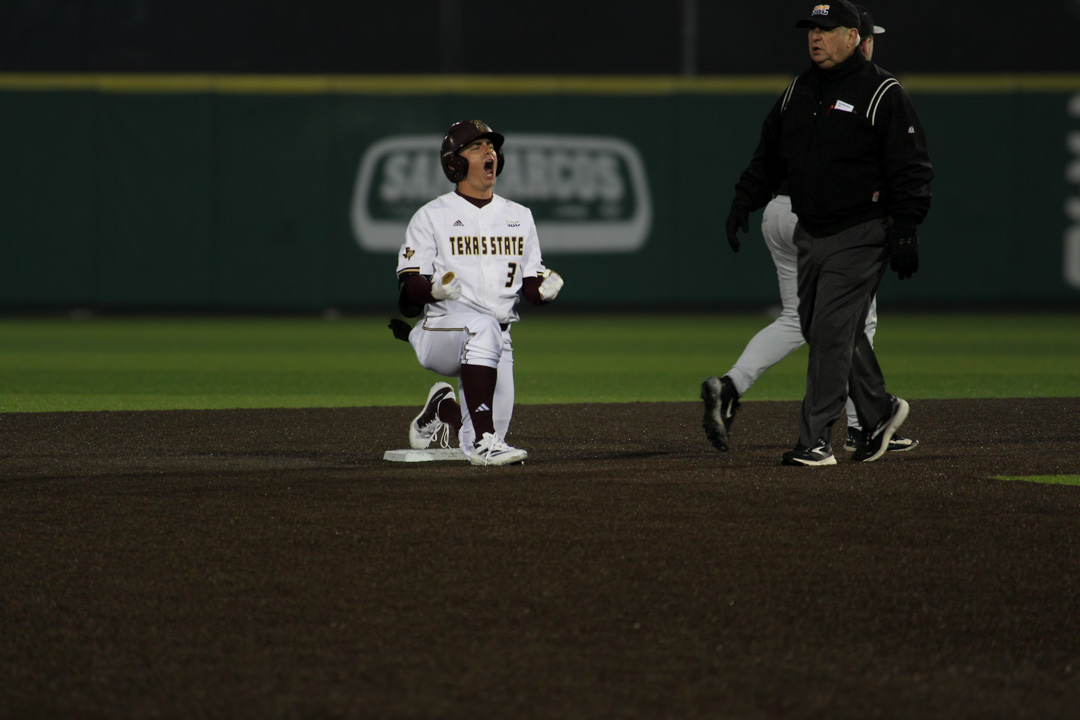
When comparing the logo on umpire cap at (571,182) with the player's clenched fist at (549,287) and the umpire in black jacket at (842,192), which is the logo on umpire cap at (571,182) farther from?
the umpire in black jacket at (842,192)

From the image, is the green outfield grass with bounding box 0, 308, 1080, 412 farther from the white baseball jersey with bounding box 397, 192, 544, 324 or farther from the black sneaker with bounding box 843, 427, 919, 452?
the white baseball jersey with bounding box 397, 192, 544, 324

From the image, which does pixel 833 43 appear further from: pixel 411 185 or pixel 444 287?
pixel 411 185

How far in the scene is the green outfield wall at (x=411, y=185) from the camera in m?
19.0

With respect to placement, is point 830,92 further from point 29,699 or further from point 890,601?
point 29,699

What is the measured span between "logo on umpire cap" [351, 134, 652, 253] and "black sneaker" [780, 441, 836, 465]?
13.4 m

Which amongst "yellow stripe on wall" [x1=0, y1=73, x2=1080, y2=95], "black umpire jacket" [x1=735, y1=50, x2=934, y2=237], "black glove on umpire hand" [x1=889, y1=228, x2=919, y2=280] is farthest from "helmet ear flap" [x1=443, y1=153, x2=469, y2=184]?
"yellow stripe on wall" [x1=0, y1=73, x2=1080, y2=95]

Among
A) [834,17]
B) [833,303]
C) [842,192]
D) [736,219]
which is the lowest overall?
[833,303]

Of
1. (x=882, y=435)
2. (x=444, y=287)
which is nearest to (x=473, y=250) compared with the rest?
(x=444, y=287)

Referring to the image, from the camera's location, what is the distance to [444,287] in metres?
6.19

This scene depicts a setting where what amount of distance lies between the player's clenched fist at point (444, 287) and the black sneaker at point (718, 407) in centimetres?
119

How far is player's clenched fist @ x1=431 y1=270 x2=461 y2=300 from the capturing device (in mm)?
6195

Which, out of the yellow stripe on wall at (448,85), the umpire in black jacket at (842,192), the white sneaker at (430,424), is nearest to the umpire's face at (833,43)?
the umpire in black jacket at (842,192)

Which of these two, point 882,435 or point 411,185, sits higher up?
point 411,185

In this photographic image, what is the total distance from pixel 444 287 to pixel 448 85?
550 inches
